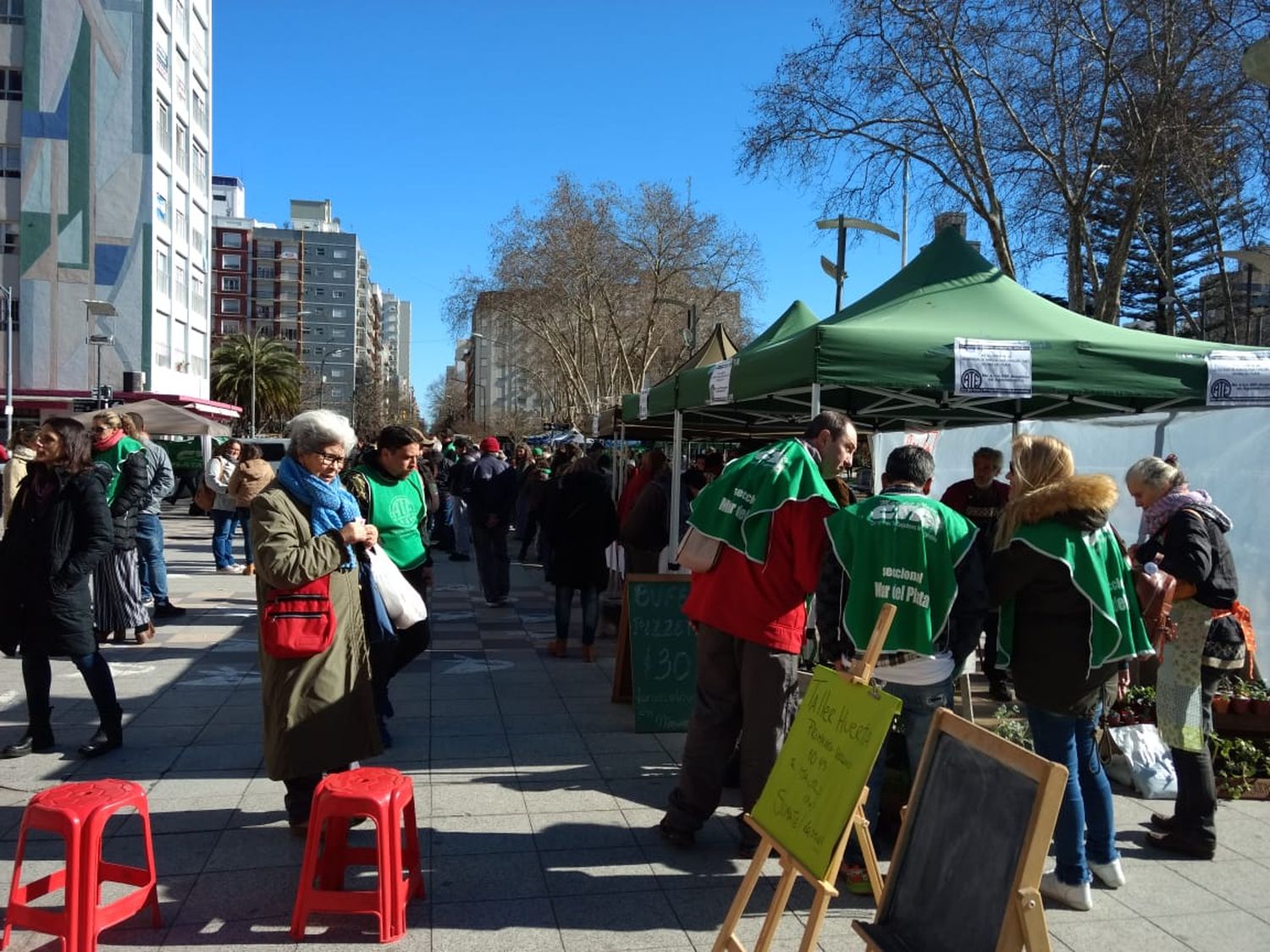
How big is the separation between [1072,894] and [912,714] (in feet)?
2.90

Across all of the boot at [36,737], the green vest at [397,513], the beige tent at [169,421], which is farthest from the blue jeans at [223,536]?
the green vest at [397,513]

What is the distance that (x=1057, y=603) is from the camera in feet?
11.6

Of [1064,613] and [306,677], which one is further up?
[1064,613]

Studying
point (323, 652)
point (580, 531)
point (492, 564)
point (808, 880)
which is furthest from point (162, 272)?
point (808, 880)

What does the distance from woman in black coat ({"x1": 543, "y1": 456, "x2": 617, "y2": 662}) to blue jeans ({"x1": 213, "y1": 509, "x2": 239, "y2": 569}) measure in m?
6.66

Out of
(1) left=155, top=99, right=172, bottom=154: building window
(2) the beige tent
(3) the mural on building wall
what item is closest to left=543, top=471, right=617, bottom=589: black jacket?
(2) the beige tent

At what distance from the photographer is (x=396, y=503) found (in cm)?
534

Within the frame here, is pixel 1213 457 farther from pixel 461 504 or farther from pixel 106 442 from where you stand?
pixel 461 504

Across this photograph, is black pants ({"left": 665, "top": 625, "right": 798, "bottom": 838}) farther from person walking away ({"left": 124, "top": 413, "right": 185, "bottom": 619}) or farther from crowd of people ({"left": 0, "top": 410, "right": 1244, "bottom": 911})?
person walking away ({"left": 124, "top": 413, "right": 185, "bottom": 619})

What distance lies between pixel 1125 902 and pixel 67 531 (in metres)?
5.11

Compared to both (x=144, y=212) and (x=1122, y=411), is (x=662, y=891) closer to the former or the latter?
(x=1122, y=411)

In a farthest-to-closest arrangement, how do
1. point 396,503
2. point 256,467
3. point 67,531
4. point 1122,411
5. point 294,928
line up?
1. point 256,467
2. point 1122,411
3. point 396,503
4. point 67,531
5. point 294,928

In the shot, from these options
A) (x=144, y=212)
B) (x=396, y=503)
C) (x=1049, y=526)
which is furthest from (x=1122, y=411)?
(x=144, y=212)

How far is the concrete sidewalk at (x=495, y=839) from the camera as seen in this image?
11.3 feet
